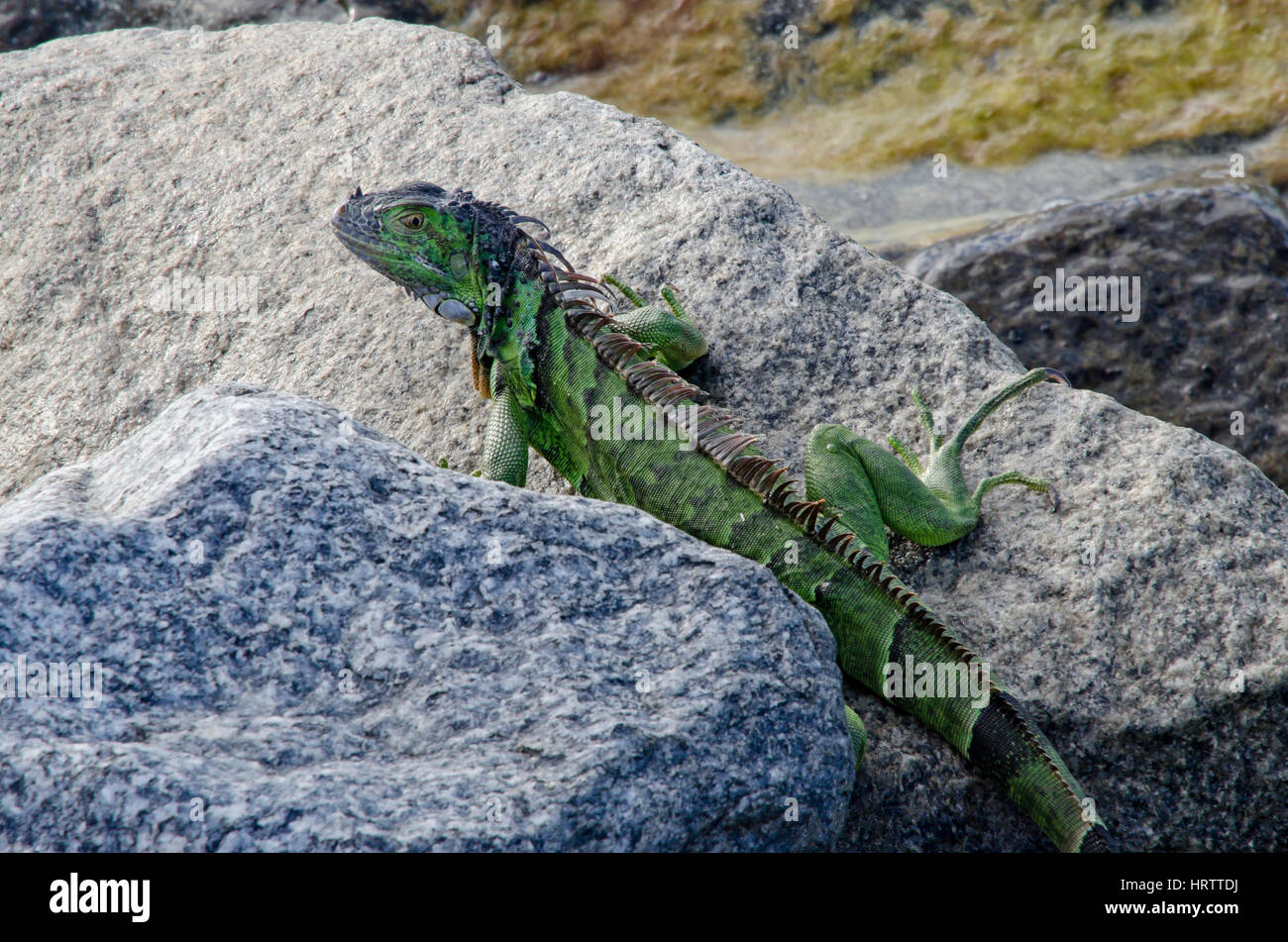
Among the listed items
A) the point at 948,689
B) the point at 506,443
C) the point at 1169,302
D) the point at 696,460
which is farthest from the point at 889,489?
the point at 1169,302

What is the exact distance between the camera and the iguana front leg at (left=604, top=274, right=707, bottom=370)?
5191 millimetres

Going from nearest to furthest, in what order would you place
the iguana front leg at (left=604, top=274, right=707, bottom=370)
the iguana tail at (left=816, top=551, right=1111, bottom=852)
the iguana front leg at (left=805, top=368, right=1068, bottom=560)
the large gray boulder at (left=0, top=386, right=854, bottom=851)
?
1. the large gray boulder at (left=0, top=386, right=854, bottom=851)
2. the iguana tail at (left=816, top=551, right=1111, bottom=852)
3. the iguana front leg at (left=805, top=368, right=1068, bottom=560)
4. the iguana front leg at (left=604, top=274, right=707, bottom=370)

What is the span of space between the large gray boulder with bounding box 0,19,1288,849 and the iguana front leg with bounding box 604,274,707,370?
7.0 inches

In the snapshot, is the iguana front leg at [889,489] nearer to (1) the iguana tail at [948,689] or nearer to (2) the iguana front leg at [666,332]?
(1) the iguana tail at [948,689]

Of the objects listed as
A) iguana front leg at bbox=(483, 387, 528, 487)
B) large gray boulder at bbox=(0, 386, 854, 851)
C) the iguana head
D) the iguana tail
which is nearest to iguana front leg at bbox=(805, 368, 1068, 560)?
the iguana tail

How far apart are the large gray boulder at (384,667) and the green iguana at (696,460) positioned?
75 centimetres

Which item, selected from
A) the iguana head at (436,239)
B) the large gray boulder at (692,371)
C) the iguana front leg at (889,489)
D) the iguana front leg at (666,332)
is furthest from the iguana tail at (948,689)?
the iguana head at (436,239)

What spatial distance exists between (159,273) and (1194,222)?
6.89 meters

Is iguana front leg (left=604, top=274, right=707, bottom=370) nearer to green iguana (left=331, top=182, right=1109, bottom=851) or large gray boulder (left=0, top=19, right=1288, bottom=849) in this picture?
green iguana (left=331, top=182, right=1109, bottom=851)

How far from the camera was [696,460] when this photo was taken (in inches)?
185

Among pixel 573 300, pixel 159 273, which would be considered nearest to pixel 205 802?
pixel 573 300

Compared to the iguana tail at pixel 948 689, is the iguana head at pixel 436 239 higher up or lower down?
higher up

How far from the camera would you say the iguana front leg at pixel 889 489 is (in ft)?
15.6
